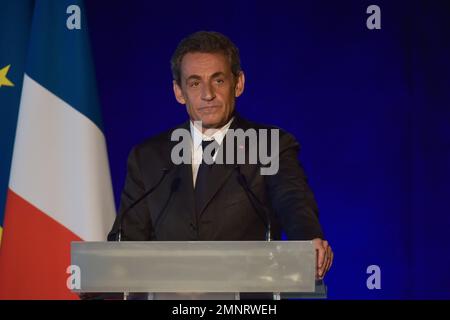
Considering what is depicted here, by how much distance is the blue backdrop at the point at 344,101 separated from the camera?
407cm

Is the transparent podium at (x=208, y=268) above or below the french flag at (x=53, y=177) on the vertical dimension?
below

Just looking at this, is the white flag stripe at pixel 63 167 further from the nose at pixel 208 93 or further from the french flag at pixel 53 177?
the nose at pixel 208 93

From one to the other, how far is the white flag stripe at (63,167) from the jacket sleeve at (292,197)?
1.12m

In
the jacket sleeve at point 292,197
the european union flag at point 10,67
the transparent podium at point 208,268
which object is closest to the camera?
the transparent podium at point 208,268

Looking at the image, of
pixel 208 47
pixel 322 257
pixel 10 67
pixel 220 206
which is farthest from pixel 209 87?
pixel 10 67

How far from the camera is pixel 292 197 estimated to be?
106 inches

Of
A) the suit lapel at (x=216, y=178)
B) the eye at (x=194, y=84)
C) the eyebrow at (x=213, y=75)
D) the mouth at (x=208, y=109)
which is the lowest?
the suit lapel at (x=216, y=178)

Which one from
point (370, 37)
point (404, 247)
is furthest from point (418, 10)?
point (404, 247)

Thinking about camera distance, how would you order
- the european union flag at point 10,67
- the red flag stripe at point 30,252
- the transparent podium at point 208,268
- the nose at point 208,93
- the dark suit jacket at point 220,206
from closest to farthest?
1. the transparent podium at point 208,268
2. the dark suit jacket at point 220,206
3. the nose at point 208,93
4. the red flag stripe at point 30,252
5. the european union flag at point 10,67

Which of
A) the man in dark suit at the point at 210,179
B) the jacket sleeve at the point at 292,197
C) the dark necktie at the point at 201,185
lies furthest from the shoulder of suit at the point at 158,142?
the jacket sleeve at the point at 292,197

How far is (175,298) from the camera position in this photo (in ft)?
7.25

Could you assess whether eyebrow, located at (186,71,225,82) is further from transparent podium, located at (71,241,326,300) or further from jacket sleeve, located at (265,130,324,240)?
transparent podium, located at (71,241,326,300)

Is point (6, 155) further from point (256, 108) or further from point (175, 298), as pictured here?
point (175, 298)

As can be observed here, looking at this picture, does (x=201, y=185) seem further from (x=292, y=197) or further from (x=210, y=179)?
(x=292, y=197)
